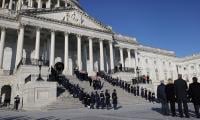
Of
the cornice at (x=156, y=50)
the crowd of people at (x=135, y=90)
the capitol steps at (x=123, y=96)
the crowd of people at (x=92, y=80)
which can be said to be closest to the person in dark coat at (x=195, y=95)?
the capitol steps at (x=123, y=96)

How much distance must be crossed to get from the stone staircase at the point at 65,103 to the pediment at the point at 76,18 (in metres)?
20.7

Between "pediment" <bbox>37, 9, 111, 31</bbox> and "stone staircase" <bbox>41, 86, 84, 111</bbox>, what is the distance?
20669 mm

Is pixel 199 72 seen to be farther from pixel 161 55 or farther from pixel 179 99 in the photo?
pixel 179 99

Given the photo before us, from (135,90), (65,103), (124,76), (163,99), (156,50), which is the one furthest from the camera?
(156,50)

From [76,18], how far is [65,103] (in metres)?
24.9

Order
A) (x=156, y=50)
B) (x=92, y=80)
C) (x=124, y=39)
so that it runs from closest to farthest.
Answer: (x=92, y=80) → (x=124, y=39) → (x=156, y=50)

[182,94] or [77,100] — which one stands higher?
[182,94]

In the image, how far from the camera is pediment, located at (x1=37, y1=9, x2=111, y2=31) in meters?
38.1

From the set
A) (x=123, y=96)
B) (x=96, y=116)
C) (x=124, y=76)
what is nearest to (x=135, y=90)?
(x=123, y=96)

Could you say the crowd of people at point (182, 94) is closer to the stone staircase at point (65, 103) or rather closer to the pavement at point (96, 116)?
the pavement at point (96, 116)

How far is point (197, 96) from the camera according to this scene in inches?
387

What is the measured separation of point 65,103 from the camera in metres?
18.9

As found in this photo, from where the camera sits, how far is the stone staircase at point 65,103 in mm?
17828

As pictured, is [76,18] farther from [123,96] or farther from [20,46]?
[123,96]
